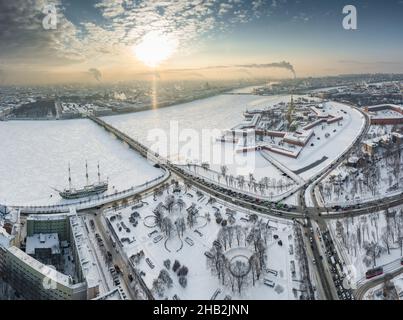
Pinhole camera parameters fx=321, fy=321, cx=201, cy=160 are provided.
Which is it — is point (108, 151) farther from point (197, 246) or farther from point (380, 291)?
point (380, 291)

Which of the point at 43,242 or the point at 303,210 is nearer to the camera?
the point at 43,242

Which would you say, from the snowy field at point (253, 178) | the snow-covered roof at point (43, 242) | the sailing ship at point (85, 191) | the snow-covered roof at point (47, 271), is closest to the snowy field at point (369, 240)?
the snowy field at point (253, 178)

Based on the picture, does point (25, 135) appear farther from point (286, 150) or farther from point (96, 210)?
point (286, 150)

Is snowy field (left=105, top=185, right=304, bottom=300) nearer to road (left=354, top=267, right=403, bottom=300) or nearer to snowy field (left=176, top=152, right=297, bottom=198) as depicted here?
road (left=354, top=267, right=403, bottom=300)

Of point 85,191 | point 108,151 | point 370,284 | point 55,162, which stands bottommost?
point 370,284

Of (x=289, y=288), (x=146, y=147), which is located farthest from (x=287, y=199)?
(x=146, y=147)

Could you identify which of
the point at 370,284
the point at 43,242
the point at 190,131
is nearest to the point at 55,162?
the point at 43,242
